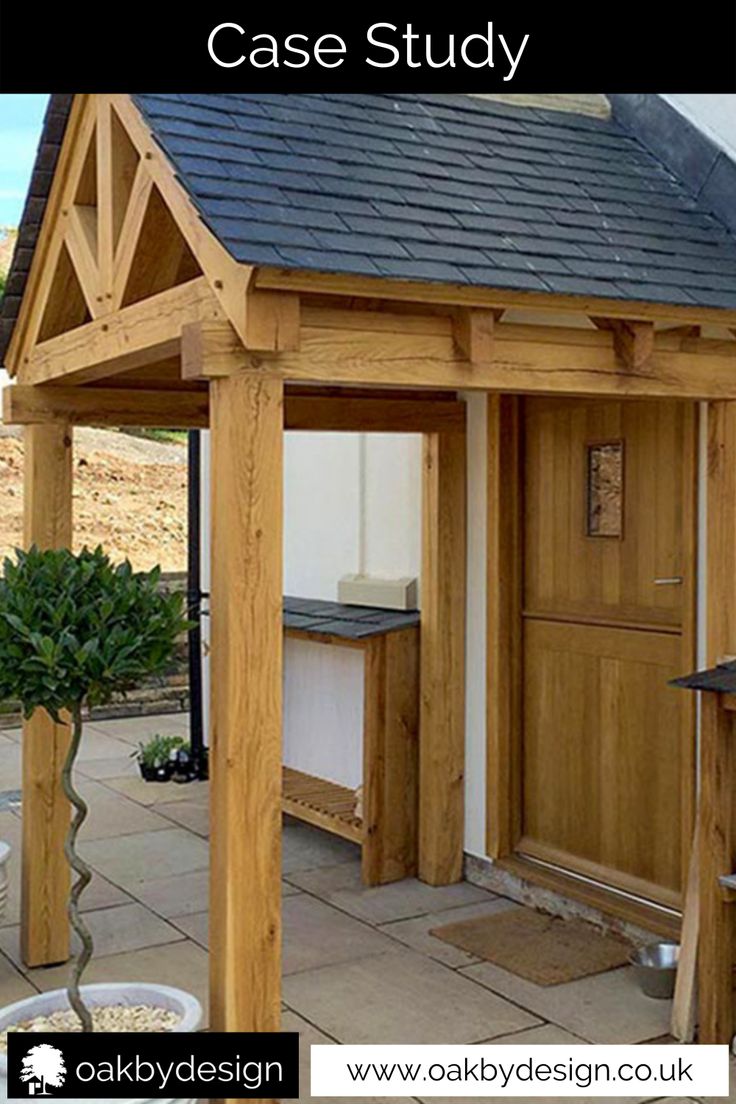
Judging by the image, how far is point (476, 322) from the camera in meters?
3.82

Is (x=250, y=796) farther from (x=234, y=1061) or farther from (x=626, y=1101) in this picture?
(x=626, y=1101)

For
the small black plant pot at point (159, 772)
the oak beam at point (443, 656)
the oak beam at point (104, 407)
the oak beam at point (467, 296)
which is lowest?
the small black plant pot at point (159, 772)

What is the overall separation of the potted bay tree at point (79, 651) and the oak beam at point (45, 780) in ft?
4.70

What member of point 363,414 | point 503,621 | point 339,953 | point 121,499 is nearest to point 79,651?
point 339,953

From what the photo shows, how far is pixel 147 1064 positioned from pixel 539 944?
7.76 feet

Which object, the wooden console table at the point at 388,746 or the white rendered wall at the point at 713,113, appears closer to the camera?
the white rendered wall at the point at 713,113

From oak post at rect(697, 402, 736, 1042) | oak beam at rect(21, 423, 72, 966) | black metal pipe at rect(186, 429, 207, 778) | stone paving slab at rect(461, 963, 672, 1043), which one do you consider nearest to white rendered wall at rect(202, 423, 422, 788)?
black metal pipe at rect(186, 429, 207, 778)

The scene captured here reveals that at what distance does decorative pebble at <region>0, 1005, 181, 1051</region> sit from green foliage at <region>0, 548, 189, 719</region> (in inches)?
36.8

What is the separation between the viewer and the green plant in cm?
339

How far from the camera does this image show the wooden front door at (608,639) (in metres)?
5.17

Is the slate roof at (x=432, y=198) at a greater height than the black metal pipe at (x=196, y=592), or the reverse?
the slate roof at (x=432, y=198)

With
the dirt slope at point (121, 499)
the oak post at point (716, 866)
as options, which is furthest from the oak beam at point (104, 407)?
the dirt slope at point (121, 499)
